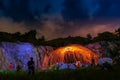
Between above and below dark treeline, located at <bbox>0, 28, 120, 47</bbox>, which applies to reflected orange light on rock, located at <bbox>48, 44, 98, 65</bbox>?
below

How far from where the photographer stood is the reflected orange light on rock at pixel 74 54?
46688 millimetres

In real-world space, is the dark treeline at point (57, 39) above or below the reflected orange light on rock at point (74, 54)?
above

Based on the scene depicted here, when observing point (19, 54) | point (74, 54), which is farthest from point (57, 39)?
point (19, 54)

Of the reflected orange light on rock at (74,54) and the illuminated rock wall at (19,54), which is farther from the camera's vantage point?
the reflected orange light on rock at (74,54)

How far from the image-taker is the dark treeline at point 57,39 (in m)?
44.2

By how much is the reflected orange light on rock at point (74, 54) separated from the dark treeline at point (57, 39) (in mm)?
1562

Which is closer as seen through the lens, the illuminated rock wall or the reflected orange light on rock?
the illuminated rock wall

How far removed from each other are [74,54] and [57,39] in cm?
467

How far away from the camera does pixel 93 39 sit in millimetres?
50750

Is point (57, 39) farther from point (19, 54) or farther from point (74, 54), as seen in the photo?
point (19, 54)

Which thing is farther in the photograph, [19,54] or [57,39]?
[57,39]

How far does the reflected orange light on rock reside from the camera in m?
46.7

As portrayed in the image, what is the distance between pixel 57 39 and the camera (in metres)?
50.8

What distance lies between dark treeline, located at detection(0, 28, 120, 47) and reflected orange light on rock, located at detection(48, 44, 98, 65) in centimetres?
156
